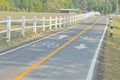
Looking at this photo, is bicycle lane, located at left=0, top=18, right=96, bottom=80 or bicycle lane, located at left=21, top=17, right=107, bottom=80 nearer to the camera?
bicycle lane, located at left=21, top=17, right=107, bottom=80

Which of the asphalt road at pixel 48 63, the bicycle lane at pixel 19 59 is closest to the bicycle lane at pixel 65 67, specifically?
the asphalt road at pixel 48 63

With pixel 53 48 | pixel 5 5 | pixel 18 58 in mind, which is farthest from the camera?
pixel 5 5

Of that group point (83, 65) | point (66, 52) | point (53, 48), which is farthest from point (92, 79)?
point (53, 48)

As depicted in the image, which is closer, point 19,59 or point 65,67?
point 65,67

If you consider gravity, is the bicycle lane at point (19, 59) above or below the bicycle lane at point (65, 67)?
above

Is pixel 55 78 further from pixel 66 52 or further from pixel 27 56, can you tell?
pixel 66 52

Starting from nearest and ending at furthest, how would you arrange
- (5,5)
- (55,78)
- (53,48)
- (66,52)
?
(55,78)
(66,52)
(53,48)
(5,5)

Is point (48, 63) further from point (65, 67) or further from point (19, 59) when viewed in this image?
point (19, 59)

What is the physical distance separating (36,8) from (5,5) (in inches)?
1465

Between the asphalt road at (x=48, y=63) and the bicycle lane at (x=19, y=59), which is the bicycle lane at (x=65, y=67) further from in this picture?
the bicycle lane at (x=19, y=59)

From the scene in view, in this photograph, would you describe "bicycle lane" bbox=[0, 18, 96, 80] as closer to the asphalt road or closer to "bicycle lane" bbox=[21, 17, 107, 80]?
the asphalt road

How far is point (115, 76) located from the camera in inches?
465

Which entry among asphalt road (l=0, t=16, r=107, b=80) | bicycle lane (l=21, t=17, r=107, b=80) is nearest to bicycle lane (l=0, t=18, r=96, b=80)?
asphalt road (l=0, t=16, r=107, b=80)

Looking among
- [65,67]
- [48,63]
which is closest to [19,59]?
[48,63]
